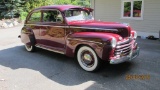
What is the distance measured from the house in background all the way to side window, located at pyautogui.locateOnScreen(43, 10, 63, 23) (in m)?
5.59

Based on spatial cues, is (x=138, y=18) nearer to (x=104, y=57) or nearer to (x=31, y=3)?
(x=104, y=57)

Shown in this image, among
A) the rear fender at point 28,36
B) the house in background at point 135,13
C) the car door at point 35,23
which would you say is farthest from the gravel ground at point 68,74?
the house in background at point 135,13

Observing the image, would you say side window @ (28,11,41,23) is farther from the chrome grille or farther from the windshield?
the chrome grille

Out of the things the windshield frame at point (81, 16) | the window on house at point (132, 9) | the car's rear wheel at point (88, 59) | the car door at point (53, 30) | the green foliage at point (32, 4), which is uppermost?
the green foliage at point (32, 4)

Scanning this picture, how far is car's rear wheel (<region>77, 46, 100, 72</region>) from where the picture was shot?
4.58 metres

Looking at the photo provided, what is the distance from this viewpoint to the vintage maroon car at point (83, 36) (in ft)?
14.1

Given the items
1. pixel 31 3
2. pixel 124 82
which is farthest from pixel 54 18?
pixel 31 3

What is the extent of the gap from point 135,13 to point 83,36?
20.1ft

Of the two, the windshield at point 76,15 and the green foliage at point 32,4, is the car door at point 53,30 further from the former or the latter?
the green foliage at point 32,4

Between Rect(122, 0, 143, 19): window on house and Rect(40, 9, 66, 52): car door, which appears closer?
Rect(40, 9, 66, 52): car door

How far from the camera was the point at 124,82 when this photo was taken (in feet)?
13.4

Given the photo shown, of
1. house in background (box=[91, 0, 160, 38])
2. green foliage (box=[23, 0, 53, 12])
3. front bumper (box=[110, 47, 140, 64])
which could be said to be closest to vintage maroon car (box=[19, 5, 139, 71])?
front bumper (box=[110, 47, 140, 64])
